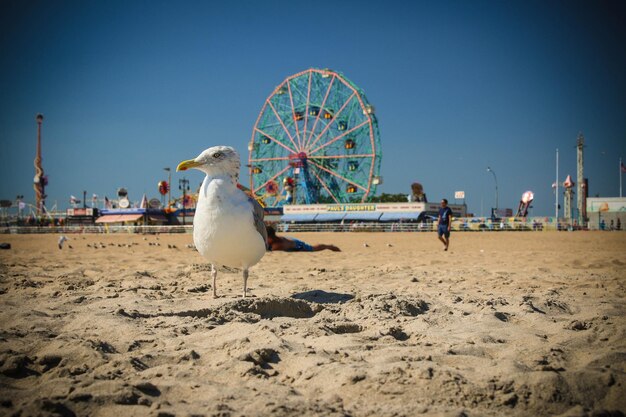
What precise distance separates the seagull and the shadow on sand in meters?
0.69

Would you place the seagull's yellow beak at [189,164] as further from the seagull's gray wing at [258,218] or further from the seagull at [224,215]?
the seagull's gray wing at [258,218]

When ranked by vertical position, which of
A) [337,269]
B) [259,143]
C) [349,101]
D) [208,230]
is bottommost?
[337,269]

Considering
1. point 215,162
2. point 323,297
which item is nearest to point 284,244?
point 323,297

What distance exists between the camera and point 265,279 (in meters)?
6.62

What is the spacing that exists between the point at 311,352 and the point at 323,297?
219 centimetres

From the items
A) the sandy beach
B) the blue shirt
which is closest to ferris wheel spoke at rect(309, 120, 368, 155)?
the blue shirt

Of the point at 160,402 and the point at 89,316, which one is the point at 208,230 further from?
the point at 160,402

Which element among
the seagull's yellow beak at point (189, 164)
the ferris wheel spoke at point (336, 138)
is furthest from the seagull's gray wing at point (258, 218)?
the ferris wheel spoke at point (336, 138)

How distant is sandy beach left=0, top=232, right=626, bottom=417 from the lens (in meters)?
2.15

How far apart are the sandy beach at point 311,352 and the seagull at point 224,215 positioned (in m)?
0.50

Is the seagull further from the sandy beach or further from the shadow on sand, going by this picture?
the shadow on sand

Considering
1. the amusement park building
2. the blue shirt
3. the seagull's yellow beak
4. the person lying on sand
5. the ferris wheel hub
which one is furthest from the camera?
the ferris wheel hub

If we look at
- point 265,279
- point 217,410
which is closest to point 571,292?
point 265,279

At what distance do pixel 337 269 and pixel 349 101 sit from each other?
4692cm
